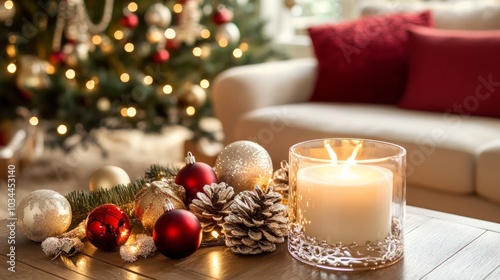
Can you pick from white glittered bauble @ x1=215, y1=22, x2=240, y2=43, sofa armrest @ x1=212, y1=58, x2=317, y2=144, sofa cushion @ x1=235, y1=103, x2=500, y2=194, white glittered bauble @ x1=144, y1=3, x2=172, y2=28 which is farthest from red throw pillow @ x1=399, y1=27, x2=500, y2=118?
white glittered bauble @ x1=144, y1=3, x2=172, y2=28

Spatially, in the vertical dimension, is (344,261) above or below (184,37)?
below

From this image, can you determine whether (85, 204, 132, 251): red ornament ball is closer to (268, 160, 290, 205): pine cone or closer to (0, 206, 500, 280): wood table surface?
(0, 206, 500, 280): wood table surface

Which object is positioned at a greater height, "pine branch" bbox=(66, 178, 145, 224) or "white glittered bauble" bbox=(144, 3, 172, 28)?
"white glittered bauble" bbox=(144, 3, 172, 28)

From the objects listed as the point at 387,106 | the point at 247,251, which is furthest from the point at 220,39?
the point at 247,251

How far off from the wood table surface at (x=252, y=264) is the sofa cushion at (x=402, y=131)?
857mm

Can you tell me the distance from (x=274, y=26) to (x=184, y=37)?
115 centimetres

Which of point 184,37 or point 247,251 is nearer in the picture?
point 247,251

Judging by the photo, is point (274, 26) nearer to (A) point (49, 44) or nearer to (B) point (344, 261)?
(A) point (49, 44)

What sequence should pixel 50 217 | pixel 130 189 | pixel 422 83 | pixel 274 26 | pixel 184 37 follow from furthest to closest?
pixel 274 26
pixel 184 37
pixel 422 83
pixel 130 189
pixel 50 217

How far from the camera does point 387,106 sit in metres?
2.64

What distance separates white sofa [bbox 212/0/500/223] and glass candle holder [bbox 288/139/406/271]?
100cm

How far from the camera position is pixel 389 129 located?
2.19 m

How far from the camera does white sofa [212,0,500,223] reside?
199 centimetres

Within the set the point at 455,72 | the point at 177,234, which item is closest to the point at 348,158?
the point at 177,234
